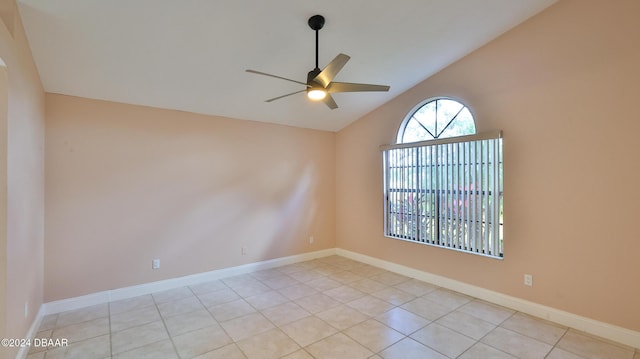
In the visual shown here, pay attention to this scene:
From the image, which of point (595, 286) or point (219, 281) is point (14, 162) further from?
point (595, 286)

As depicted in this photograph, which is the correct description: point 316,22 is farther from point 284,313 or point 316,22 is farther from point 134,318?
point 134,318

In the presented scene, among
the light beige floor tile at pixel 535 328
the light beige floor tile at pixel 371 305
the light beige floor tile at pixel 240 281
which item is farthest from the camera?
the light beige floor tile at pixel 240 281

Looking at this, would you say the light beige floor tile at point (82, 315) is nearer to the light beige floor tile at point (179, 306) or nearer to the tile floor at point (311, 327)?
the tile floor at point (311, 327)

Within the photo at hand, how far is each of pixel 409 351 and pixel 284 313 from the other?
1396 millimetres

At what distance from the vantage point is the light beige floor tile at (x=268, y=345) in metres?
2.50

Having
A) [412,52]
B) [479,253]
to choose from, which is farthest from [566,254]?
[412,52]

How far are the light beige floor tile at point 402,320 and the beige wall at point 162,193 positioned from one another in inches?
95.0

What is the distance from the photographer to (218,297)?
3729mm

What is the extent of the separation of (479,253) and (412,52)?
8.60 feet

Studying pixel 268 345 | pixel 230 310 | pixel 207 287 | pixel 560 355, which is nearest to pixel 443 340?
pixel 560 355

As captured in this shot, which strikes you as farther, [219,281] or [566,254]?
[219,281]

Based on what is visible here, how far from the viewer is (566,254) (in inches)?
118

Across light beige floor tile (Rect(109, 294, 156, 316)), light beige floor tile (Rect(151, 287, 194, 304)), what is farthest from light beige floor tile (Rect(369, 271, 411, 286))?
light beige floor tile (Rect(109, 294, 156, 316))

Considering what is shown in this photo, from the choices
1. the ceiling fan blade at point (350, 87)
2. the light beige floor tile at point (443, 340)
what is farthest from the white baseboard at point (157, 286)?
the ceiling fan blade at point (350, 87)
